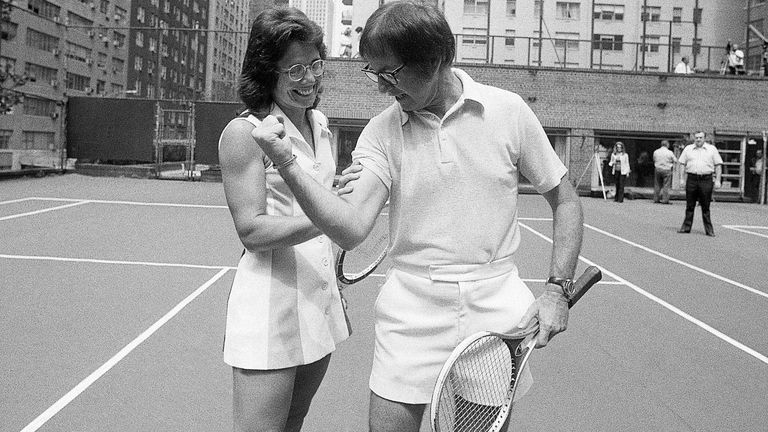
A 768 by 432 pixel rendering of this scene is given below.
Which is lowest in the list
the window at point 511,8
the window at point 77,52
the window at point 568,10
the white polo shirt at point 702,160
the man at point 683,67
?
the white polo shirt at point 702,160

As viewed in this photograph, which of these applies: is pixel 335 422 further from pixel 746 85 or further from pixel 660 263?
pixel 746 85

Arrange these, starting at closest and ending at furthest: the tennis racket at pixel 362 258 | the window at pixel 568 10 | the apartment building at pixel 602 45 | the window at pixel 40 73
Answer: the tennis racket at pixel 362 258 < the apartment building at pixel 602 45 < the window at pixel 40 73 < the window at pixel 568 10

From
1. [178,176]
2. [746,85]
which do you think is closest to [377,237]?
[178,176]

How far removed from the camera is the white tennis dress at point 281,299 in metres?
2.47

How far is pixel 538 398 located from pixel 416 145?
297 cm

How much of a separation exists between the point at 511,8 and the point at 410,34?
3970 centimetres

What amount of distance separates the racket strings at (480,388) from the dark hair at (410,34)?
744 millimetres

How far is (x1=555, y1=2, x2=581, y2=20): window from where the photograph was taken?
5009 centimetres

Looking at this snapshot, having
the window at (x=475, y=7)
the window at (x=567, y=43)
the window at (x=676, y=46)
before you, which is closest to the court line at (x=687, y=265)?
the window at (x=567, y=43)

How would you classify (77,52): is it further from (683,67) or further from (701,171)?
(701,171)

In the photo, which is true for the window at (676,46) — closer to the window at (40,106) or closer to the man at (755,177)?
the man at (755,177)

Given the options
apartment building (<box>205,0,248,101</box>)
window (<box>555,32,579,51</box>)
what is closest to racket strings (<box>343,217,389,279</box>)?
apartment building (<box>205,0,248,101</box>)

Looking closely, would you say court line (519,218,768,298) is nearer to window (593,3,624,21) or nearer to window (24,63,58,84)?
window (593,3,624,21)

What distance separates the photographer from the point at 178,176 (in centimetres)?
2852
